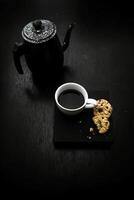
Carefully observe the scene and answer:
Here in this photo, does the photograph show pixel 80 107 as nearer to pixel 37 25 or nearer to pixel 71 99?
pixel 71 99

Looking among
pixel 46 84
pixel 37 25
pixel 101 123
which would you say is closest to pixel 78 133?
pixel 101 123

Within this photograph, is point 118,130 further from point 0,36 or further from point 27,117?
point 0,36

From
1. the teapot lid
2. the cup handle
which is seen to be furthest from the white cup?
the teapot lid

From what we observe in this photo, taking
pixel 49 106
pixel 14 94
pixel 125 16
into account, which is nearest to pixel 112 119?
pixel 49 106

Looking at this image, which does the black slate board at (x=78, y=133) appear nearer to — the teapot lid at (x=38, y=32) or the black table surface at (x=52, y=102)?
the black table surface at (x=52, y=102)

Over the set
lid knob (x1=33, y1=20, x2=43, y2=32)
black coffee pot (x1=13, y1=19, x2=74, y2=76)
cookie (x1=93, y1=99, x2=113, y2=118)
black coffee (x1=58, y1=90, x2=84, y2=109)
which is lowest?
cookie (x1=93, y1=99, x2=113, y2=118)

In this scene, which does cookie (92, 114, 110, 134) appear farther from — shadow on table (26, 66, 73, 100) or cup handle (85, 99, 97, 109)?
shadow on table (26, 66, 73, 100)
